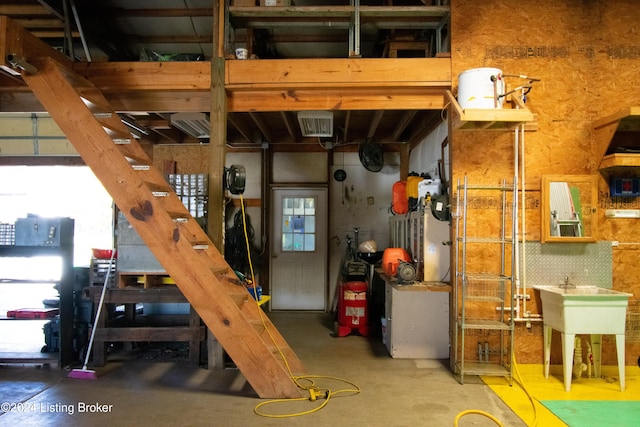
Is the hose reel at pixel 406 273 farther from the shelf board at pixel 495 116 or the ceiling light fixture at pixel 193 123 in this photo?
the ceiling light fixture at pixel 193 123

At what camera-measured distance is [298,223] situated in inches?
281

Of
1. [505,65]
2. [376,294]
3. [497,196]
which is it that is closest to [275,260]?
[376,294]

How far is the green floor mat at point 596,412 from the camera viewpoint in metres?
2.86

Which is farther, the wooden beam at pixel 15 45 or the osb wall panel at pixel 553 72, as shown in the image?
the osb wall panel at pixel 553 72

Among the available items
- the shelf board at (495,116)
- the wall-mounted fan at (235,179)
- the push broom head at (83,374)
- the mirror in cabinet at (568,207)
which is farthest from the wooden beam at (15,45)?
the mirror in cabinet at (568,207)

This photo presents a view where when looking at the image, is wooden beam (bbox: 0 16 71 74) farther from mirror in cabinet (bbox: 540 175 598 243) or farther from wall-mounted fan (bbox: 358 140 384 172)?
mirror in cabinet (bbox: 540 175 598 243)

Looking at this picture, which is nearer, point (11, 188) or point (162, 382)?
point (162, 382)

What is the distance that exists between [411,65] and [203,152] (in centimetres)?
421

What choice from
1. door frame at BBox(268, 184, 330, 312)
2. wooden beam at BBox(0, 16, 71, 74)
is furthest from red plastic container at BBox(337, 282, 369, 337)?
wooden beam at BBox(0, 16, 71, 74)

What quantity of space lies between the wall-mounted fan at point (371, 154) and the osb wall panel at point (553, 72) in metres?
2.72

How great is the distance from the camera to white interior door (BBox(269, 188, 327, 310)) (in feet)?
23.0

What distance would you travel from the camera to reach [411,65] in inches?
157

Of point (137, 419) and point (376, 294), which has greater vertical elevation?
point (376, 294)

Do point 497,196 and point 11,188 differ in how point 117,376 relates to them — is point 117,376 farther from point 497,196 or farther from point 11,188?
point 11,188
